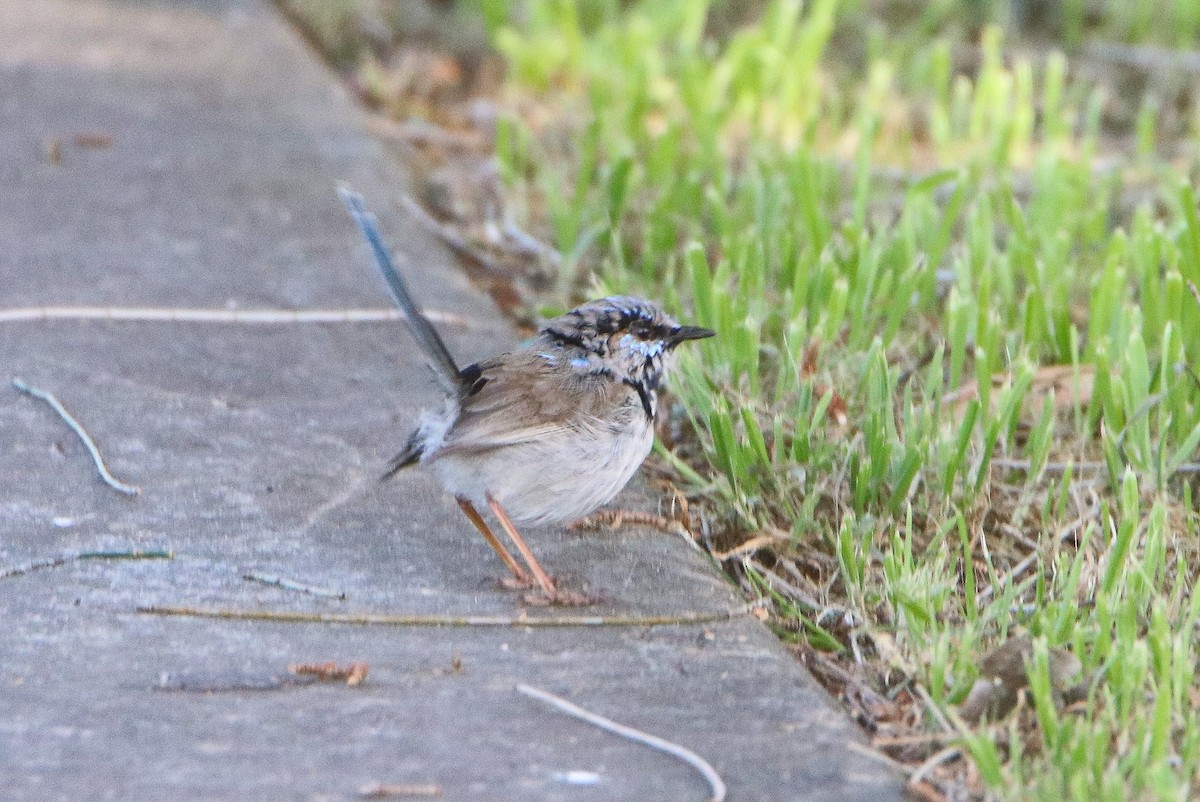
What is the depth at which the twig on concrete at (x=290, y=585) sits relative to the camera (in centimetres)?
354

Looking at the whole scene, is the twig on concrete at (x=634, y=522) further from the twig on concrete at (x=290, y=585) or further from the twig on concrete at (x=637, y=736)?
the twig on concrete at (x=637, y=736)

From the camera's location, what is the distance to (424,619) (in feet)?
11.3

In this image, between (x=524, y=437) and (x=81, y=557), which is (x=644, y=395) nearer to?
(x=524, y=437)

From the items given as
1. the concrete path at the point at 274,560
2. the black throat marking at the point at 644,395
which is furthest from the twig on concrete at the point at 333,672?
the black throat marking at the point at 644,395

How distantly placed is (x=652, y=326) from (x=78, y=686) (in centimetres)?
175

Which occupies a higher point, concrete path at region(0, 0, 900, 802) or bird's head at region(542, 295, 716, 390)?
bird's head at region(542, 295, 716, 390)

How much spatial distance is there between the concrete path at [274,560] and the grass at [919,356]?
286 millimetres

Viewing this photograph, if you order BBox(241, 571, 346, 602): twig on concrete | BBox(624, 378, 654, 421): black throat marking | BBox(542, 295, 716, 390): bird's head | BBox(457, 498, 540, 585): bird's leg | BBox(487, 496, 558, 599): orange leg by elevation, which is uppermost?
BBox(542, 295, 716, 390): bird's head

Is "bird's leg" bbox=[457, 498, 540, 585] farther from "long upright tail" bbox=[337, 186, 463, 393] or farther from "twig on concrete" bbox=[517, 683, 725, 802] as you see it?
"twig on concrete" bbox=[517, 683, 725, 802]

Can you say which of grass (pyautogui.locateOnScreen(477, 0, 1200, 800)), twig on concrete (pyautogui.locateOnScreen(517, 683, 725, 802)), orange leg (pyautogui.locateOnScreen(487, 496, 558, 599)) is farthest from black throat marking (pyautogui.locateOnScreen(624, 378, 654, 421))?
twig on concrete (pyautogui.locateOnScreen(517, 683, 725, 802))

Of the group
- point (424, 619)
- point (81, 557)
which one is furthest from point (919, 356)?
point (81, 557)

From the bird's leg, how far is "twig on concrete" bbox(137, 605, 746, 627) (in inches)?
7.7

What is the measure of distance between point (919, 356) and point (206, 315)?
2.22 meters

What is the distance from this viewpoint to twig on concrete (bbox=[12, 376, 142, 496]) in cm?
396
